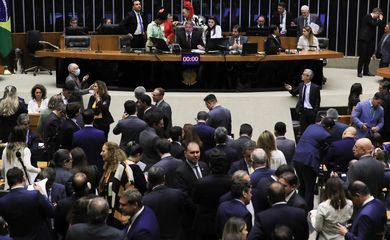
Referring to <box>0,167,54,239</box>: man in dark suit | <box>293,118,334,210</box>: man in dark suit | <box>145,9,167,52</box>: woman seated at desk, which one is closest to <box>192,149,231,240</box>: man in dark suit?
<box>0,167,54,239</box>: man in dark suit

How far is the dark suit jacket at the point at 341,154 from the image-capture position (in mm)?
10586

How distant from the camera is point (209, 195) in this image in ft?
27.1

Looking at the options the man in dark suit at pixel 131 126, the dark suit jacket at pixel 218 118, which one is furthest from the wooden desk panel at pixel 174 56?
the man in dark suit at pixel 131 126

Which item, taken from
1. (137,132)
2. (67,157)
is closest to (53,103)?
(137,132)

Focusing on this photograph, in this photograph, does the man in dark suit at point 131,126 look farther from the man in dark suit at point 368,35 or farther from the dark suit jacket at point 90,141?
the man in dark suit at point 368,35

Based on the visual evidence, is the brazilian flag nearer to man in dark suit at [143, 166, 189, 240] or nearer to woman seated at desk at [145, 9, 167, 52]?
woman seated at desk at [145, 9, 167, 52]

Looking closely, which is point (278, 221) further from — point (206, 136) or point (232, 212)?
point (206, 136)

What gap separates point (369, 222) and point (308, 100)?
715 centimetres

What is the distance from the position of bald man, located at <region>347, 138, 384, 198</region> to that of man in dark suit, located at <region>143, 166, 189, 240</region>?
2217 mm

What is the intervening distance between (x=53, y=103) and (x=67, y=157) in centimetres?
296

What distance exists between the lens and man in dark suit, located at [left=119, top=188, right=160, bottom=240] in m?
7.07

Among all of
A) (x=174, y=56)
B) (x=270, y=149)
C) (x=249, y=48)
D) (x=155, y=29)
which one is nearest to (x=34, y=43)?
(x=155, y=29)

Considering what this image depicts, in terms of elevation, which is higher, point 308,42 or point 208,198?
point 308,42

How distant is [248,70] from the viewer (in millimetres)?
17062
